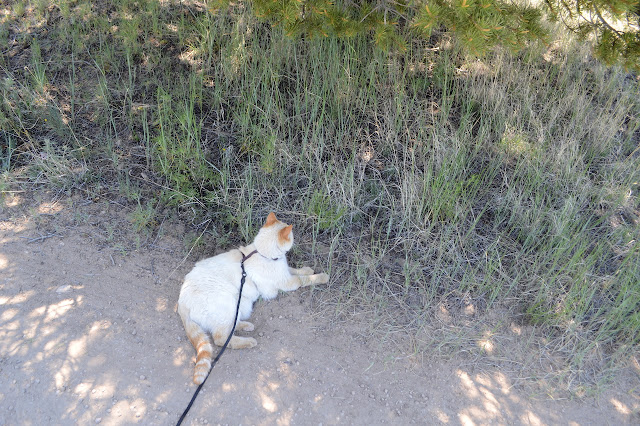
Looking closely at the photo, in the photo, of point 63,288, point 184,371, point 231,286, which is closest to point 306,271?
point 231,286

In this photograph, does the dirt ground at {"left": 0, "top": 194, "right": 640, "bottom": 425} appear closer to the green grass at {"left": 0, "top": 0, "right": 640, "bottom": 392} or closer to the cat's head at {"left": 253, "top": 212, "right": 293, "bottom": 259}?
the green grass at {"left": 0, "top": 0, "right": 640, "bottom": 392}

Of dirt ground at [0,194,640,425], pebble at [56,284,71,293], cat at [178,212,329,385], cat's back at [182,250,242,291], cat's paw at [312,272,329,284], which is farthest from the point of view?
cat's paw at [312,272,329,284]

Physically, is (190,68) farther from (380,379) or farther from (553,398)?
(553,398)

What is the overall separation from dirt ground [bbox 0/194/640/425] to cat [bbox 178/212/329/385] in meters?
0.11

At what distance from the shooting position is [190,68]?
15.5ft

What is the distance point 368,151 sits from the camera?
4.27 metres

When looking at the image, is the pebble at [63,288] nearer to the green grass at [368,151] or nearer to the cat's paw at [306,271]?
the green grass at [368,151]

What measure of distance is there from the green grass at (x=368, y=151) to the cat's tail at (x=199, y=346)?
920mm

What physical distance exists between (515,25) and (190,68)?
3.15 metres

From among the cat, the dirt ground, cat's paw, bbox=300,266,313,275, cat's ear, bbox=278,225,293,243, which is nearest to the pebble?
the dirt ground

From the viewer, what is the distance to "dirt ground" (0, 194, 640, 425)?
2.64 meters

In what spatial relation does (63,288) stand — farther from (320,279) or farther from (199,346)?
(320,279)

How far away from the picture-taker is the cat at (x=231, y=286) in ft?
9.62

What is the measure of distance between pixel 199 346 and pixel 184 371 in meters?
0.19
